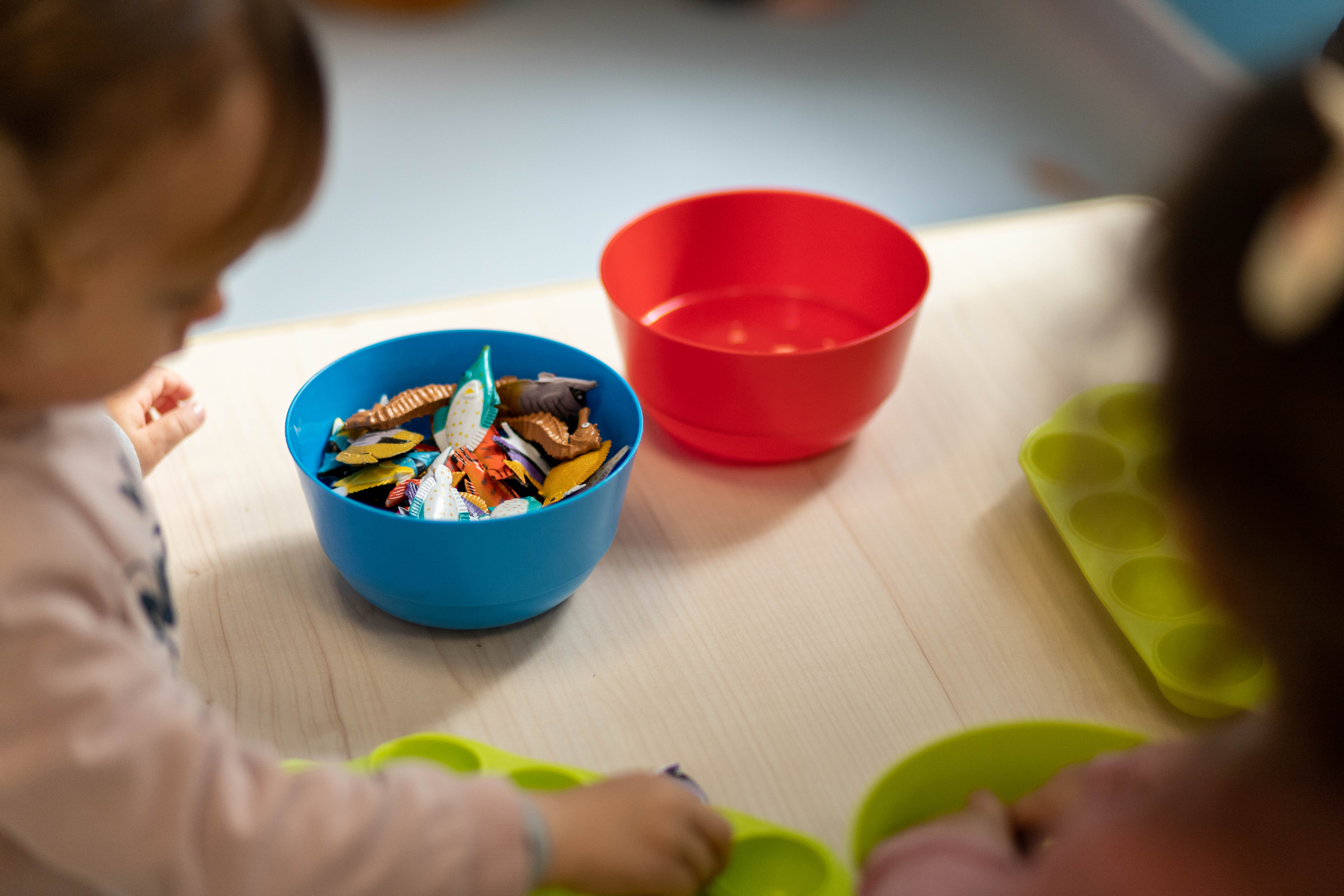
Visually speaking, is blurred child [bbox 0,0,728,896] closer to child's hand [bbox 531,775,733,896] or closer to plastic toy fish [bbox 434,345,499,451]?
child's hand [bbox 531,775,733,896]

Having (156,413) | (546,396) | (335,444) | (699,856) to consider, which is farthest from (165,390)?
(699,856)

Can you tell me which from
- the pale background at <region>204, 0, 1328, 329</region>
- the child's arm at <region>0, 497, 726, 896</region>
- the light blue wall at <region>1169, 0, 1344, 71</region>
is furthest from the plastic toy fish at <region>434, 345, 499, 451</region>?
the light blue wall at <region>1169, 0, 1344, 71</region>

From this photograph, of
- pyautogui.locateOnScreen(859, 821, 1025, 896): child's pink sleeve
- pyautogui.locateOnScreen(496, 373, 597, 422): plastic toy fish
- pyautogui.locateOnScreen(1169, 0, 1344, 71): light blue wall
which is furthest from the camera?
pyautogui.locateOnScreen(1169, 0, 1344, 71): light blue wall

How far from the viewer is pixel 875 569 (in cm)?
65

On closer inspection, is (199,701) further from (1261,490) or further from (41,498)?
(1261,490)

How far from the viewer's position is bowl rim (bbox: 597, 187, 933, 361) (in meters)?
0.67

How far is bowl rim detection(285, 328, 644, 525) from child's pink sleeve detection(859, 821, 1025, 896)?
210mm

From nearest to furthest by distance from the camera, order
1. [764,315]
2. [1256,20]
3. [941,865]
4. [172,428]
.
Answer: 1. [941,865]
2. [172,428]
3. [764,315]
4. [1256,20]

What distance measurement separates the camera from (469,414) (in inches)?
25.5

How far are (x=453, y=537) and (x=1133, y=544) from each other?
1.17 feet

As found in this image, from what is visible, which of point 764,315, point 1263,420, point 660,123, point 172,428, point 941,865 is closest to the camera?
point 1263,420

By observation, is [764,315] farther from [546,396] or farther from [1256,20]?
[1256,20]

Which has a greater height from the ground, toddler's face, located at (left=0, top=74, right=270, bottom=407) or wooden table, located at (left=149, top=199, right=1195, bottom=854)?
toddler's face, located at (left=0, top=74, right=270, bottom=407)

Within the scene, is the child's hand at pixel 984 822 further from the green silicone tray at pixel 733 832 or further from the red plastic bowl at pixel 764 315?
the red plastic bowl at pixel 764 315
